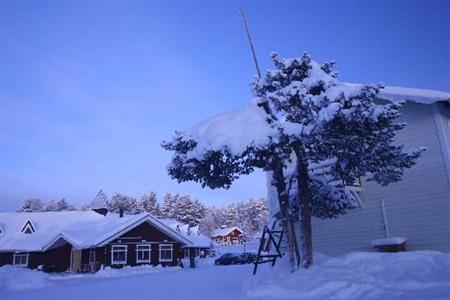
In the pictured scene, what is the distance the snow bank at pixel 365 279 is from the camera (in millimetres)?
8672

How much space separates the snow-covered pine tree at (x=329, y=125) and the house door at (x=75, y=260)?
28.2m

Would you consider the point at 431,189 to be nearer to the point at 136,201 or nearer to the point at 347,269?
the point at 347,269

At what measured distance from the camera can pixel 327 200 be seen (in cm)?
1463

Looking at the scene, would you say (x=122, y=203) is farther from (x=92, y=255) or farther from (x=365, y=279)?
(x=365, y=279)

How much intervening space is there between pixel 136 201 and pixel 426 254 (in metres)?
96.2

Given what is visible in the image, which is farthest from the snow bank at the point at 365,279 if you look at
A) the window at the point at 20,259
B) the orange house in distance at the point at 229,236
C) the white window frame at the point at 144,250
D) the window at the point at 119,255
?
the orange house in distance at the point at 229,236

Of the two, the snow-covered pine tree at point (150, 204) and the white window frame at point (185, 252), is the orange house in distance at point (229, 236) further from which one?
the white window frame at point (185, 252)

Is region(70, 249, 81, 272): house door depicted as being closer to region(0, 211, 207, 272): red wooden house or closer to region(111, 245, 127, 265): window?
region(0, 211, 207, 272): red wooden house

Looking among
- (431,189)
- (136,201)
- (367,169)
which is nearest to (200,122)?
(367,169)

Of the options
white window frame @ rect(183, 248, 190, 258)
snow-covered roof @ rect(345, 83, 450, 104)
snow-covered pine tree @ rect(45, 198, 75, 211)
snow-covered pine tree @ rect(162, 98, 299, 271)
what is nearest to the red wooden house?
white window frame @ rect(183, 248, 190, 258)

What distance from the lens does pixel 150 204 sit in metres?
98.2

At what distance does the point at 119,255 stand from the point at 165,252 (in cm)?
458

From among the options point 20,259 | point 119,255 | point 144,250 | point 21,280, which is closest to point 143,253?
point 144,250

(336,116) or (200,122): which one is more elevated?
(200,122)
